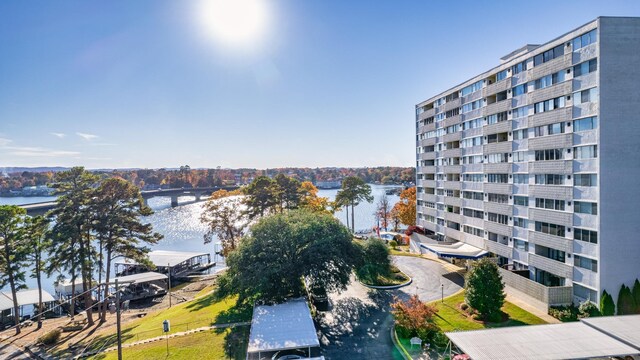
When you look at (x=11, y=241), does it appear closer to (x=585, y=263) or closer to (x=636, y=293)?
(x=585, y=263)

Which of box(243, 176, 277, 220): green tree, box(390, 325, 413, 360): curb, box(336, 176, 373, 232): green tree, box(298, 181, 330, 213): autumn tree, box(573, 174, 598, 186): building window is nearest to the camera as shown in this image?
box(390, 325, 413, 360): curb

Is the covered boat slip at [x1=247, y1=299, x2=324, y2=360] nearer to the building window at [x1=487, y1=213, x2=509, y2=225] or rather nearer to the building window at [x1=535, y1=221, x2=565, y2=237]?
the building window at [x1=535, y1=221, x2=565, y2=237]

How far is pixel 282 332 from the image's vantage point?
25.4m

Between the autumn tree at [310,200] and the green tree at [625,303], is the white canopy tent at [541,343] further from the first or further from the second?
the autumn tree at [310,200]

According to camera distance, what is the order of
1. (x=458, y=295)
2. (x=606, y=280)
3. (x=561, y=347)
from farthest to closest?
(x=458, y=295), (x=606, y=280), (x=561, y=347)

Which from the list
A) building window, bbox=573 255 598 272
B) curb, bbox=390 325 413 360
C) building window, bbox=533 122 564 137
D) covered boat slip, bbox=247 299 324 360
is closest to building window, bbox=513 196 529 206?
building window, bbox=533 122 564 137

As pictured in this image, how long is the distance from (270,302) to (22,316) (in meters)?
37.8

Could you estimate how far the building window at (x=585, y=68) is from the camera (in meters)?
30.9

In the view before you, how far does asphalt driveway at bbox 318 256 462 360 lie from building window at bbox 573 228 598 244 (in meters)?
13.3

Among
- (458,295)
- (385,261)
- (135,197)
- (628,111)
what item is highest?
(628,111)

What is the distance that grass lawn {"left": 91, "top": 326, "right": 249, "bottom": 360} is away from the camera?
26.5 metres

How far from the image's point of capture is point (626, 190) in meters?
30.2

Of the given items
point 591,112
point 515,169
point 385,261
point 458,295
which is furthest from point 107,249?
point 591,112

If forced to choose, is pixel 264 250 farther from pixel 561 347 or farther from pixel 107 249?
pixel 561 347
